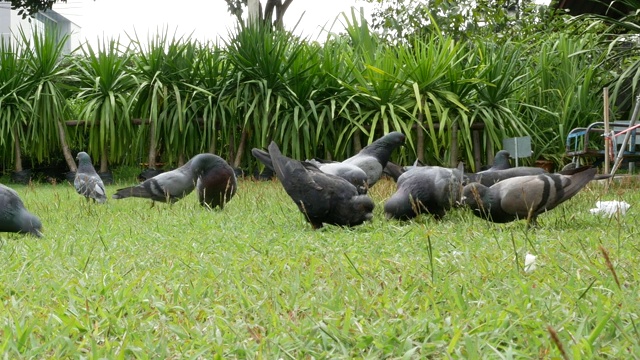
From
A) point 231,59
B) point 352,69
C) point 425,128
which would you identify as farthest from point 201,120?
point 425,128

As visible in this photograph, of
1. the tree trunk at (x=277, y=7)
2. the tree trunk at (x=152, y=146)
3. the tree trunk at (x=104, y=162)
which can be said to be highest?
the tree trunk at (x=277, y=7)

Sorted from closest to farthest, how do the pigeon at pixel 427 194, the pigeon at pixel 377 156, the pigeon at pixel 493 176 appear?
the pigeon at pixel 427 194 → the pigeon at pixel 493 176 → the pigeon at pixel 377 156

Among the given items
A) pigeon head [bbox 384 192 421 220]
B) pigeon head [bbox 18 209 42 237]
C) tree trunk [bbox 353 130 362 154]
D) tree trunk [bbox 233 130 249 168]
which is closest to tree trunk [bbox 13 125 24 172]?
tree trunk [bbox 233 130 249 168]

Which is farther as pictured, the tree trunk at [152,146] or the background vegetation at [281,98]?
the tree trunk at [152,146]

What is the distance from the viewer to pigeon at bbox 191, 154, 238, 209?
18.2 ft

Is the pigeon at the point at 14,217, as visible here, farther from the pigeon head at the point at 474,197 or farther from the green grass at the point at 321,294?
the pigeon head at the point at 474,197

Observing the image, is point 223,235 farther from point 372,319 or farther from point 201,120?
point 201,120

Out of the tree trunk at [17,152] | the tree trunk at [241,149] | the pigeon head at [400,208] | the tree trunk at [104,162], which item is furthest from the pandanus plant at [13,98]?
the pigeon head at [400,208]

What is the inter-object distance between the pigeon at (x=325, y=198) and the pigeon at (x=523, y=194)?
0.59 meters

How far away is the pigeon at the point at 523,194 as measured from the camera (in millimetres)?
3861

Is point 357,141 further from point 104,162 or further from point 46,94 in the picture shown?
point 46,94

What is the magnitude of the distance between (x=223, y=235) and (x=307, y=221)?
0.64 metres

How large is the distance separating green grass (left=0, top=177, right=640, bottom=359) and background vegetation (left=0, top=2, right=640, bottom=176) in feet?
17.2

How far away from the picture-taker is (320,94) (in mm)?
9695
